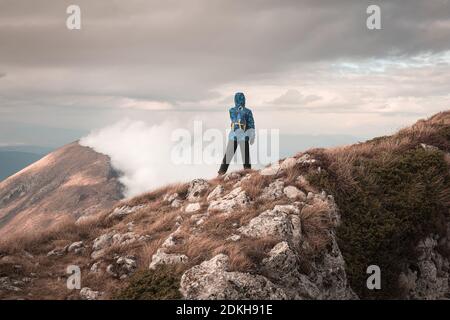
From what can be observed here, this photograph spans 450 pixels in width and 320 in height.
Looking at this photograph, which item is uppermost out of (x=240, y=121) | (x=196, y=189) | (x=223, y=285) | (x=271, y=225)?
(x=240, y=121)

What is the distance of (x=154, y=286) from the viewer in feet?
34.8

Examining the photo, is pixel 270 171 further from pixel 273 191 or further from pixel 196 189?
pixel 196 189

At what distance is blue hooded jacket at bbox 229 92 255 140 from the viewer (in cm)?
1989

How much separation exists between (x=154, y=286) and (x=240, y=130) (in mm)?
10597

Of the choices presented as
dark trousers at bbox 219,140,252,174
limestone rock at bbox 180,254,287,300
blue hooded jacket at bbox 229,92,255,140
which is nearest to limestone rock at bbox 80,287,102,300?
limestone rock at bbox 180,254,287,300

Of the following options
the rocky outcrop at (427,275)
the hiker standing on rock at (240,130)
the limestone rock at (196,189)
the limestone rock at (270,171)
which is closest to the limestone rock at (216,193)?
the limestone rock at (196,189)

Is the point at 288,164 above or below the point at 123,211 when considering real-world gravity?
above

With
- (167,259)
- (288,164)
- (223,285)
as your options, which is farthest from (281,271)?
(288,164)

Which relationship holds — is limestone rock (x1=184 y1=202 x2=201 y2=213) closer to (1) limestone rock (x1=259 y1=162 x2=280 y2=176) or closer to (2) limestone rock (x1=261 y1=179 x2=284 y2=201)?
(2) limestone rock (x1=261 y1=179 x2=284 y2=201)

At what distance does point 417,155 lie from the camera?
1709 cm
